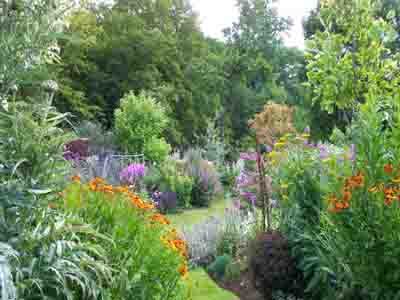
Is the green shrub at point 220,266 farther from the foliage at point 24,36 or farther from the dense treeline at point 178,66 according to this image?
the dense treeline at point 178,66

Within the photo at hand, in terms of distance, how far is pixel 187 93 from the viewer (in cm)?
2275

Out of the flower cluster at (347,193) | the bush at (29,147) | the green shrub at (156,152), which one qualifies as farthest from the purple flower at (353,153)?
the green shrub at (156,152)

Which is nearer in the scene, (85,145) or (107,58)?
(85,145)

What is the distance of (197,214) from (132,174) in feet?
5.77

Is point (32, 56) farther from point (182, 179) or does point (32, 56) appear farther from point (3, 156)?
point (182, 179)

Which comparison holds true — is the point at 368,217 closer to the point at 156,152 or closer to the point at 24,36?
the point at 24,36

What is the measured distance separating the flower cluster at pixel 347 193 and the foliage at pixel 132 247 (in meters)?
1.23

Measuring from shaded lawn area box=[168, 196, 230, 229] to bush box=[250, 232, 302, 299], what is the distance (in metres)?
4.99

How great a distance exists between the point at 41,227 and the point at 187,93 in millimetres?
19751

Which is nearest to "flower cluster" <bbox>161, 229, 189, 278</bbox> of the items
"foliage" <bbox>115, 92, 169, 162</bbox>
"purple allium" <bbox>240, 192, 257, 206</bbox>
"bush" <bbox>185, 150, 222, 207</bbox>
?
"purple allium" <bbox>240, 192, 257, 206</bbox>

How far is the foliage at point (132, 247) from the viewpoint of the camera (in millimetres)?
3455

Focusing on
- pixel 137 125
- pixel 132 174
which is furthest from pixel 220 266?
pixel 137 125

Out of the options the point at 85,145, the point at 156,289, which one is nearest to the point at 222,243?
the point at 156,289

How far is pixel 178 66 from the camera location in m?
22.3
